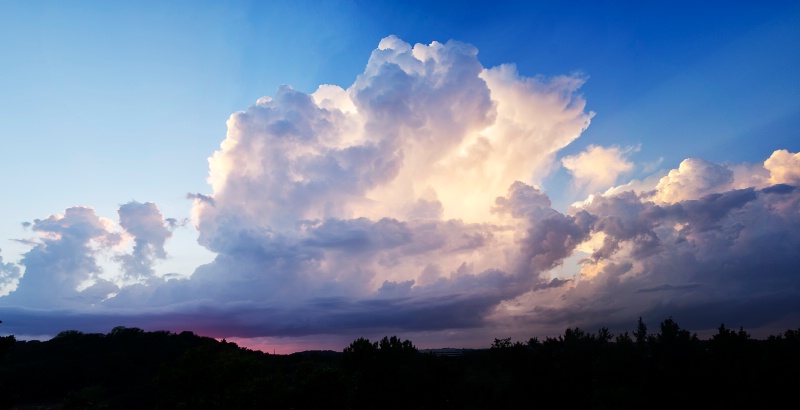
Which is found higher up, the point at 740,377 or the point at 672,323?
the point at 672,323

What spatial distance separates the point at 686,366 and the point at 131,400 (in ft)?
315

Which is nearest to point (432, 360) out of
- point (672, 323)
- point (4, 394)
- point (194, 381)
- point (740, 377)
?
point (194, 381)

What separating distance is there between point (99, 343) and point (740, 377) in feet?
617

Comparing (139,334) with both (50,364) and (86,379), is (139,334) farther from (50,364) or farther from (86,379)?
(86,379)

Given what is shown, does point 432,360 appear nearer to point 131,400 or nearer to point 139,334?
point 131,400

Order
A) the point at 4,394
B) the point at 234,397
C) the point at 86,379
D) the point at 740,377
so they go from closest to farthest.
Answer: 1. the point at 4,394
2. the point at 234,397
3. the point at 740,377
4. the point at 86,379

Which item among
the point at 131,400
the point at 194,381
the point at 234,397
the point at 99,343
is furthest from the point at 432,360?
the point at 99,343

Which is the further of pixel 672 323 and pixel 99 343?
pixel 99 343

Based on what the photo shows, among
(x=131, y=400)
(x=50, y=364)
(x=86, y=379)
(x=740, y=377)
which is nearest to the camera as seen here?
(x=740, y=377)

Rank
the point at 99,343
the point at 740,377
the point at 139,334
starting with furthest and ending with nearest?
the point at 139,334
the point at 99,343
the point at 740,377

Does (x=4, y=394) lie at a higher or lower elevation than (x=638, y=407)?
higher

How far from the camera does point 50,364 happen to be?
13400cm

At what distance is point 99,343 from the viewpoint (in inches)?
6654

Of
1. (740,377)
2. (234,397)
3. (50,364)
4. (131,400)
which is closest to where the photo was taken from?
(234,397)
